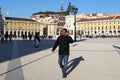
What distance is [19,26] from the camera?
529ft

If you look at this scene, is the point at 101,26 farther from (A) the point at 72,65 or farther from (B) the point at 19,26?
(A) the point at 72,65

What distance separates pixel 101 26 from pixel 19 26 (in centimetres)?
4485

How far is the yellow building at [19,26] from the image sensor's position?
15560 cm

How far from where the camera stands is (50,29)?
172875mm

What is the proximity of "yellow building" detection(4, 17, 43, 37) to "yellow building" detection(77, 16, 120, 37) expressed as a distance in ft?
→ 85.0

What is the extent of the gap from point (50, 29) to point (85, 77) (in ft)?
537

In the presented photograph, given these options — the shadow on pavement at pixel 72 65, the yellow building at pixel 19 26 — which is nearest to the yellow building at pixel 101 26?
the yellow building at pixel 19 26

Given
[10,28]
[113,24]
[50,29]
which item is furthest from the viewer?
[50,29]

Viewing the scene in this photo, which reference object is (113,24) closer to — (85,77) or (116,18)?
(116,18)

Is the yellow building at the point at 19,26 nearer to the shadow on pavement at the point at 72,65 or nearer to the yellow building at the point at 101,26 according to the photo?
the yellow building at the point at 101,26

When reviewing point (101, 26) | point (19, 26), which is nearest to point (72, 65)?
point (101, 26)

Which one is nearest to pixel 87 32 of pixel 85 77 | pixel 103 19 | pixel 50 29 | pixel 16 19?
pixel 103 19

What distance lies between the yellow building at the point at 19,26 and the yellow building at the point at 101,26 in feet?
85.0

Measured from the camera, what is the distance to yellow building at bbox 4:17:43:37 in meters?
156
